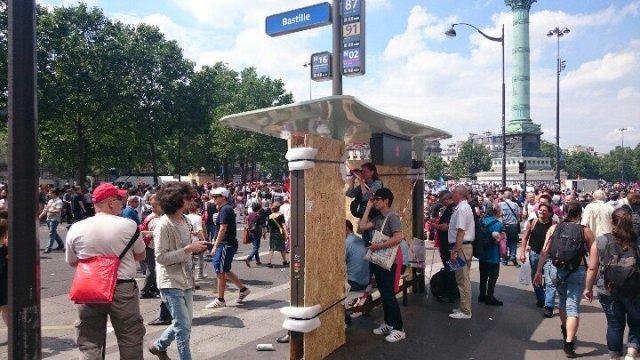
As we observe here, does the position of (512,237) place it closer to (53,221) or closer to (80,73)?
(53,221)

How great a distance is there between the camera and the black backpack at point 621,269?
433 centimetres

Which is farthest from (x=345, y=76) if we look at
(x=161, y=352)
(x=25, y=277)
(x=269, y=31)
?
(x=25, y=277)

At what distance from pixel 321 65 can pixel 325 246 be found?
3.80 metres

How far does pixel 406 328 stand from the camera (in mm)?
6227

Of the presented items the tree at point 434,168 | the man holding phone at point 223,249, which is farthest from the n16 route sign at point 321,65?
the tree at point 434,168

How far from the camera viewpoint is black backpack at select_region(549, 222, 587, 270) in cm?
515

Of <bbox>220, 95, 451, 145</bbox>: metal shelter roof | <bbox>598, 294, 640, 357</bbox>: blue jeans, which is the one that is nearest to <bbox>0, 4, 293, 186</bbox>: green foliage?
<bbox>220, 95, 451, 145</bbox>: metal shelter roof

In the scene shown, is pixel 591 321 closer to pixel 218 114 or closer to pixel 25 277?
pixel 25 277

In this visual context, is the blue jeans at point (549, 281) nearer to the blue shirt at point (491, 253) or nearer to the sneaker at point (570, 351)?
the sneaker at point (570, 351)

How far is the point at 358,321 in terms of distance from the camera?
6648 millimetres

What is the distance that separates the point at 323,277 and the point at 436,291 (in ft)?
10.8

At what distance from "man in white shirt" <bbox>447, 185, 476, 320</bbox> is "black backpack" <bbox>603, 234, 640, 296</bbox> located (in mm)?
2119

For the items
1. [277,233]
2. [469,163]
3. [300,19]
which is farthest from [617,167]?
[300,19]

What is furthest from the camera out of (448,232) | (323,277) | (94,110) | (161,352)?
(94,110)
